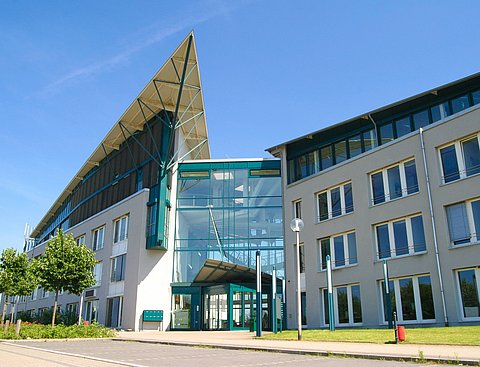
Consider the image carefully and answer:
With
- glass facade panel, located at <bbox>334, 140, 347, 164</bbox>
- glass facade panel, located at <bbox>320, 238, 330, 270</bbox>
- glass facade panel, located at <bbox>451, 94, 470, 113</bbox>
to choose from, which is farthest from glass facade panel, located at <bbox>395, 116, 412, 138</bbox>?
glass facade panel, located at <bbox>320, 238, 330, 270</bbox>

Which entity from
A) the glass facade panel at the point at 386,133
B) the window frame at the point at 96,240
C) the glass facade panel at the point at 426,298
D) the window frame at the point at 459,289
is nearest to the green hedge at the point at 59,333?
the glass facade panel at the point at 426,298

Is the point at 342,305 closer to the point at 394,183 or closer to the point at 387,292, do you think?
the point at 387,292

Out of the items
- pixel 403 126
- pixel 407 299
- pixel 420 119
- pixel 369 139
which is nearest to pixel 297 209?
pixel 369 139

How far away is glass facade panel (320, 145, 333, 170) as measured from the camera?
27.6 m

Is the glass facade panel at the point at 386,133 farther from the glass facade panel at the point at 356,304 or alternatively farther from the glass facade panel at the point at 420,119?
the glass facade panel at the point at 356,304

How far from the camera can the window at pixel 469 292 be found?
18562 mm

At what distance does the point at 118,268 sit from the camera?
35.2 meters

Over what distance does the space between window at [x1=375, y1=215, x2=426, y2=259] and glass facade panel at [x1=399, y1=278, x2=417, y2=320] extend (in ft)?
4.42

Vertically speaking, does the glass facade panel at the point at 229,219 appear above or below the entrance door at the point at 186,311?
above

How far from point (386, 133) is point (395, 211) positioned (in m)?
4.48

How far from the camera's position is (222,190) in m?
34.7

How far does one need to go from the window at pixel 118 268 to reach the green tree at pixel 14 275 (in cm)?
574

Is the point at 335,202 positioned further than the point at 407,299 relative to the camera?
Yes

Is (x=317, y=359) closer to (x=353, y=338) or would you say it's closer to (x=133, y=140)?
(x=353, y=338)
